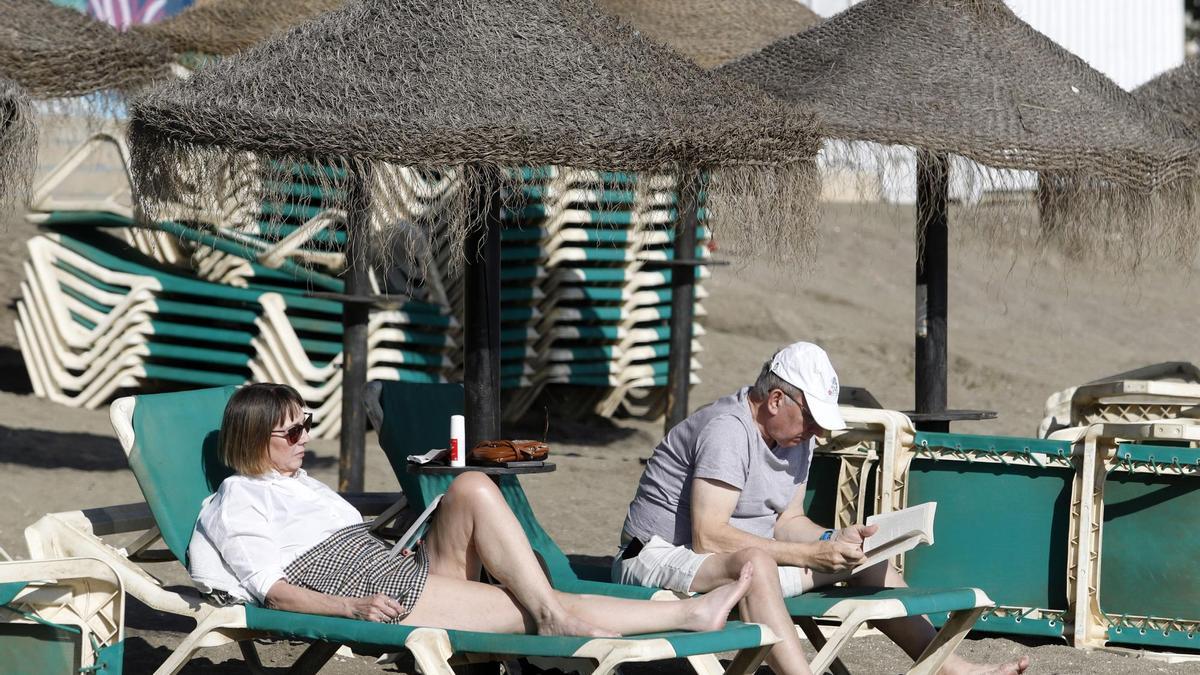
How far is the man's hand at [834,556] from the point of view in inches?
181

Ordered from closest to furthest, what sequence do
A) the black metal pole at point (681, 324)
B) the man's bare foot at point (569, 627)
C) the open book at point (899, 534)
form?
the man's bare foot at point (569, 627) → the open book at point (899, 534) → the black metal pole at point (681, 324)

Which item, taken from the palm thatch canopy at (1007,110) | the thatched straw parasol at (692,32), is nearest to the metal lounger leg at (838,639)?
the palm thatch canopy at (1007,110)

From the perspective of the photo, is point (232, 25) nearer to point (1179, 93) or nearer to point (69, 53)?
point (69, 53)

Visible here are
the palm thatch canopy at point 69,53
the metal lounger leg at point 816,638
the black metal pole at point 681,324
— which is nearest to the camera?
the metal lounger leg at point 816,638

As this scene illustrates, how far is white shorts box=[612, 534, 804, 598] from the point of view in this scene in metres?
4.59

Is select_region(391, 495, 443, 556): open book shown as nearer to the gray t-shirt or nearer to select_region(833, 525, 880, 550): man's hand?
the gray t-shirt

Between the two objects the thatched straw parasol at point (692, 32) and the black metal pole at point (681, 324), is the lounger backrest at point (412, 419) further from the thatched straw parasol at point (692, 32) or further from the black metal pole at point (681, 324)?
the thatched straw parasol at point (692, 32)

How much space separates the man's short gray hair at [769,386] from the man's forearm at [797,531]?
512 mm

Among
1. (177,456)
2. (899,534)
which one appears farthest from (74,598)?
(899,534)

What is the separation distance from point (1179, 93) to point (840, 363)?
283 inches

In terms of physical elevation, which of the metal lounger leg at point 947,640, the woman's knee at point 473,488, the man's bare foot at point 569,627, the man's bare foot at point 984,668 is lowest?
the man's bare foot at point 984,668

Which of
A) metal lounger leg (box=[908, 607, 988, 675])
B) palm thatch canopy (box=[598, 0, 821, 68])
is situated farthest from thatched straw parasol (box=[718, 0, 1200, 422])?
palm thatch canopy (box=[598, 0, 821, 68])

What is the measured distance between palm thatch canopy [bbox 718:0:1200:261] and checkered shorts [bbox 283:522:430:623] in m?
2.67

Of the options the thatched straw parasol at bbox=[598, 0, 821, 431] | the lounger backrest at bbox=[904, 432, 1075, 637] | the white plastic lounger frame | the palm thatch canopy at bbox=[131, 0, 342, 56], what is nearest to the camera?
the white plastic lounger frame
